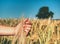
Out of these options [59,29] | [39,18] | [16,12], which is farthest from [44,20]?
[16,12]

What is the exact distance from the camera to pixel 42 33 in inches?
48.2

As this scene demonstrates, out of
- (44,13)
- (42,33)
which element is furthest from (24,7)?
(42,33)

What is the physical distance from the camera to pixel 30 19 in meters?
1.28

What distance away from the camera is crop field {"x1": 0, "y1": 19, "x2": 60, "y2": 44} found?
1.21 meters

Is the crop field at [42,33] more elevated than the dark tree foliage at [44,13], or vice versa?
the dark tree foliage at [44,13]

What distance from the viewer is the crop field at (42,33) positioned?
1.21 m

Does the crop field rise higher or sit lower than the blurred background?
lower

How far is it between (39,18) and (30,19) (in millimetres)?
84

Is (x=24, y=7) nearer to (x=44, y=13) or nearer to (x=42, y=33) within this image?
(x=44, y=13)

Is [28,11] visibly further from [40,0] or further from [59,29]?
[59,29]

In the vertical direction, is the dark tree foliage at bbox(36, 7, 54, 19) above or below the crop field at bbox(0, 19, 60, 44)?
above

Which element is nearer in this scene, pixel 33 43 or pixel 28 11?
pixel 33 43

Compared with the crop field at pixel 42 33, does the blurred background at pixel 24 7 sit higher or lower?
higher

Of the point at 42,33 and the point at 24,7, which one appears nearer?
the point at 42,33
